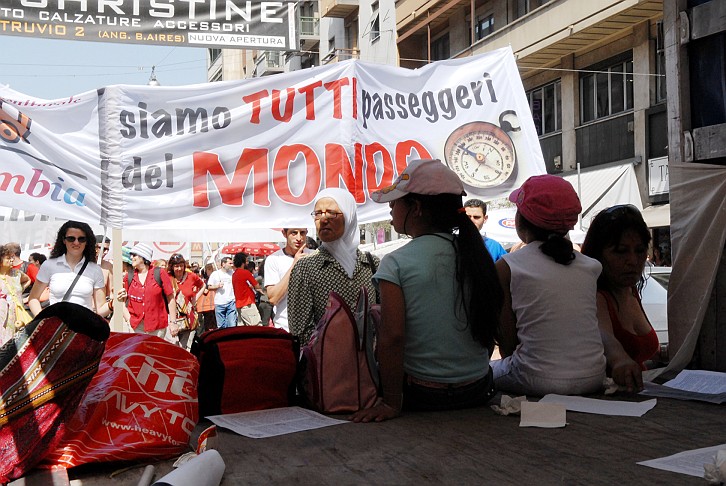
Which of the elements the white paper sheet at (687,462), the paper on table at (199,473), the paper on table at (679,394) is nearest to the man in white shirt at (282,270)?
the paper on table at (679,394)

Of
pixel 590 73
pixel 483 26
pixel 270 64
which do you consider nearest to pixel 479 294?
pixel 590 73

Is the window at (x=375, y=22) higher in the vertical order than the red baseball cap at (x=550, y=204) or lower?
higher

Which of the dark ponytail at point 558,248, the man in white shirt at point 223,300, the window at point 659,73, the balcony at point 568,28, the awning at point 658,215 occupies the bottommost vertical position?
the man in white shirt at point 223,300

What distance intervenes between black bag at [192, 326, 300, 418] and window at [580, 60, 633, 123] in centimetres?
1858

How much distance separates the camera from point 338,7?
126ft

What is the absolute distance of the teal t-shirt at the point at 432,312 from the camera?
390 cm

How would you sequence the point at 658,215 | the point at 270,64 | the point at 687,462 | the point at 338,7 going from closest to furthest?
1. the point at 687,462
2. the point at 658,215
3. the point at 338,7
4. the point at 270,64

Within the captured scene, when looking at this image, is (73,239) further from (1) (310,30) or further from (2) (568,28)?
(1) (310,30)

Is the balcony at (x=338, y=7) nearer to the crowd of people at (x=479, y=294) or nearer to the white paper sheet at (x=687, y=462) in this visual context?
the crowd of people at (x=479, y=294)

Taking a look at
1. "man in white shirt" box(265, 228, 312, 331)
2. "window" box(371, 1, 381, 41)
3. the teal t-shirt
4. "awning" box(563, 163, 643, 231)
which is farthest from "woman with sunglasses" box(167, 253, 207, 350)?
"window" box(371, 1, 381, 41)

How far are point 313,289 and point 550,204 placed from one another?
144 cm

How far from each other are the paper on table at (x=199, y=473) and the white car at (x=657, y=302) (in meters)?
6.86

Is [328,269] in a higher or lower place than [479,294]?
higher

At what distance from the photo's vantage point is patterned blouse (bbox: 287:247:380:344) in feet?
16.2
